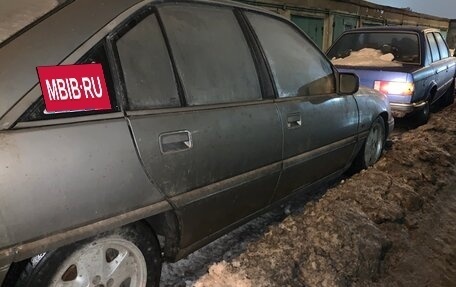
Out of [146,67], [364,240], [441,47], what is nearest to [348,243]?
[364,240]

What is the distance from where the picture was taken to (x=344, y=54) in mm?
7125

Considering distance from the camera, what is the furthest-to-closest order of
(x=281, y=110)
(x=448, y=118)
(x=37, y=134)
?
1. (x=448, y=118)
2. (x=281, y=110)
3. (x=37, y=134)

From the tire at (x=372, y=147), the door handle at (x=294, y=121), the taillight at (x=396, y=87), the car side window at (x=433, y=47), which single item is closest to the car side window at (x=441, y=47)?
the car side window at (x=433, y=47)

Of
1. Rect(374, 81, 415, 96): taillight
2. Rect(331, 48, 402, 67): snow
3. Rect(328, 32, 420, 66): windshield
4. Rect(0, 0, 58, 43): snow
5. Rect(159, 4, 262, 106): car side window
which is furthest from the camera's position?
Rect(328, 32, 420, 66): windshield

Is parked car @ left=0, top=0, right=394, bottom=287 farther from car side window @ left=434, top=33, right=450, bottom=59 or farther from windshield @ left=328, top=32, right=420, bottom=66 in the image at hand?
car side window @ left=434, top=33, right=450, bottom=59

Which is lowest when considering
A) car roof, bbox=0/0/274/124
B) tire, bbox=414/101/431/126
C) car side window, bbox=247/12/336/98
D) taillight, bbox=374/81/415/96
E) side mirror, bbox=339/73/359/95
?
tire, bbox=414/101/431/126

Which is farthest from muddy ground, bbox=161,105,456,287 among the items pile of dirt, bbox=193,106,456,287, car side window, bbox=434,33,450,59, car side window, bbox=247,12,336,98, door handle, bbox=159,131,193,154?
car side window, bbox=434,33,450,59

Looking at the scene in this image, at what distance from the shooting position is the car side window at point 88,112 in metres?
1.58

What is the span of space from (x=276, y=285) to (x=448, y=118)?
6.41m

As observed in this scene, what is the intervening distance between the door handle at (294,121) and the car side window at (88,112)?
1.35m

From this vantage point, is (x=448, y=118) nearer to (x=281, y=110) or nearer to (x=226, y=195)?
(x=281, y=110)

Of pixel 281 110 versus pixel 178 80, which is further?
pixel 281 110

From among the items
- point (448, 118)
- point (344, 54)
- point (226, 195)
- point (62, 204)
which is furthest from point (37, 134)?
point (448, 118)

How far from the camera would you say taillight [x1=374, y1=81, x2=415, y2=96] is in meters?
5.85
